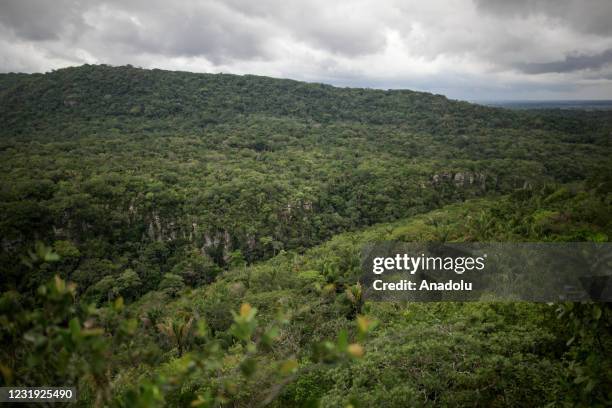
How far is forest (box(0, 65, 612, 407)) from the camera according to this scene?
1.96 m

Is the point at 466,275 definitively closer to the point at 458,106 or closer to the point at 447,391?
the point at 447,391

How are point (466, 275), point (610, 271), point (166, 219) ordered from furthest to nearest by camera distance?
point (166, 219), point (466, 275), point (610, 271)

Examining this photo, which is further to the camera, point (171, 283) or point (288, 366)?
point (171, 283)

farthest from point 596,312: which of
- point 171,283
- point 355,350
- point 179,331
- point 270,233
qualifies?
point 270,233

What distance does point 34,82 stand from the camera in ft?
315

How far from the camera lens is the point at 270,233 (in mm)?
40906

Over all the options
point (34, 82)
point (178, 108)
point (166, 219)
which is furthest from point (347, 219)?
point (34, 82)

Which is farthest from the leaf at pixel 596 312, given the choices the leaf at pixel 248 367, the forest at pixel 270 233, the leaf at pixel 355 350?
the leaf at pixel 248 367

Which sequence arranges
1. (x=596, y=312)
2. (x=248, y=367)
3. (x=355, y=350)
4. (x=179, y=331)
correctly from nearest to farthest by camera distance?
1. (x=355, y=350)
2. (x=248, y=367)
3. (x=596, y=312)
4. (x=179, y=331)

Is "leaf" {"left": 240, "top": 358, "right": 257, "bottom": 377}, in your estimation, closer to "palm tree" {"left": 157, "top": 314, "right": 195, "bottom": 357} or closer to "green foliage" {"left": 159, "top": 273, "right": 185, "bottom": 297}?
"palm tree" {"left": 157, "top": 314, "right": 195, "bottom": 357}

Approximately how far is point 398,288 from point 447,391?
810 centimetres

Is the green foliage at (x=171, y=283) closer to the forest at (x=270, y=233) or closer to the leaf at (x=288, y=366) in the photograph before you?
the forest at (x=270, y=233)

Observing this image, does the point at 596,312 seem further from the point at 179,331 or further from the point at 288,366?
the point at 179,331

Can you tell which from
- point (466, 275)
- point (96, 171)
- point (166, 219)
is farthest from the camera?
point (96, 171)
